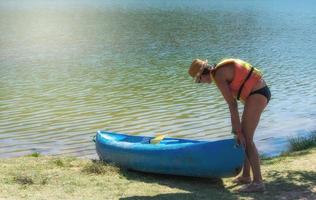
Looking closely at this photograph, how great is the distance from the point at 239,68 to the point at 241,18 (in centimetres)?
4589

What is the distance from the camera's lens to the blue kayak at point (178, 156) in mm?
7184

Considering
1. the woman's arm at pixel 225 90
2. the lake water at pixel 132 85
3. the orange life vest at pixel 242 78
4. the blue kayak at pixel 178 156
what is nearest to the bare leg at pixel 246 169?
the blue kayak at pixel 178 156

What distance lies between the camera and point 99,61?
2450 cm

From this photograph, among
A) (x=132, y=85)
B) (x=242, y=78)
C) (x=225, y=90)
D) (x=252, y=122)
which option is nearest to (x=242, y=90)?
(x=242, y=78)

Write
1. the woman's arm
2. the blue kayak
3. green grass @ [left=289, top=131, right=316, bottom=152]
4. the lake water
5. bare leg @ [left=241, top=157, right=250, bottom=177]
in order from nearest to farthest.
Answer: the woman's arm, the blue kayak, bare leg @ [left=241, top=157, right=250, bottom=177], green grass @ [left=289, top=131, right=316, bottom=152], the lake water

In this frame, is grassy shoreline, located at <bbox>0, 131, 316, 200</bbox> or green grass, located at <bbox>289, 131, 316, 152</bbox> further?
green grass, located at <bbox>289, 131, 316, 152</bbox>

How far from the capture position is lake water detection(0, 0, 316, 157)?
13039mm

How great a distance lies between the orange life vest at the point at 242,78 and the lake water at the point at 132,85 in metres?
5.01

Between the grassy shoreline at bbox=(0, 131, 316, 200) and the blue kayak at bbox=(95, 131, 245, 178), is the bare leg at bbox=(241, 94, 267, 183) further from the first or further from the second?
the grassy shoreline at bbox=(0, 131, 316, 200)

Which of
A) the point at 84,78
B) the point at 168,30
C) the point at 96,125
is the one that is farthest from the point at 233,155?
the point at 168,30

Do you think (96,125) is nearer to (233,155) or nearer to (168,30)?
(233,155)

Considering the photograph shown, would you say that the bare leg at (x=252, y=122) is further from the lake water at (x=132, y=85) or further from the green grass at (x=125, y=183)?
the lake water at (x=132, y=85)

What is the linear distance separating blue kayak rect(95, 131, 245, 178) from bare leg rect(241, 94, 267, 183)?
0.43 ft

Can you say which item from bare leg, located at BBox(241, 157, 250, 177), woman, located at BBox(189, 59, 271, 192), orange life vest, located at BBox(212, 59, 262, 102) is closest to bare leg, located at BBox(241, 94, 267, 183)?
woman, located at BBox(189, 59, 271, 192)
